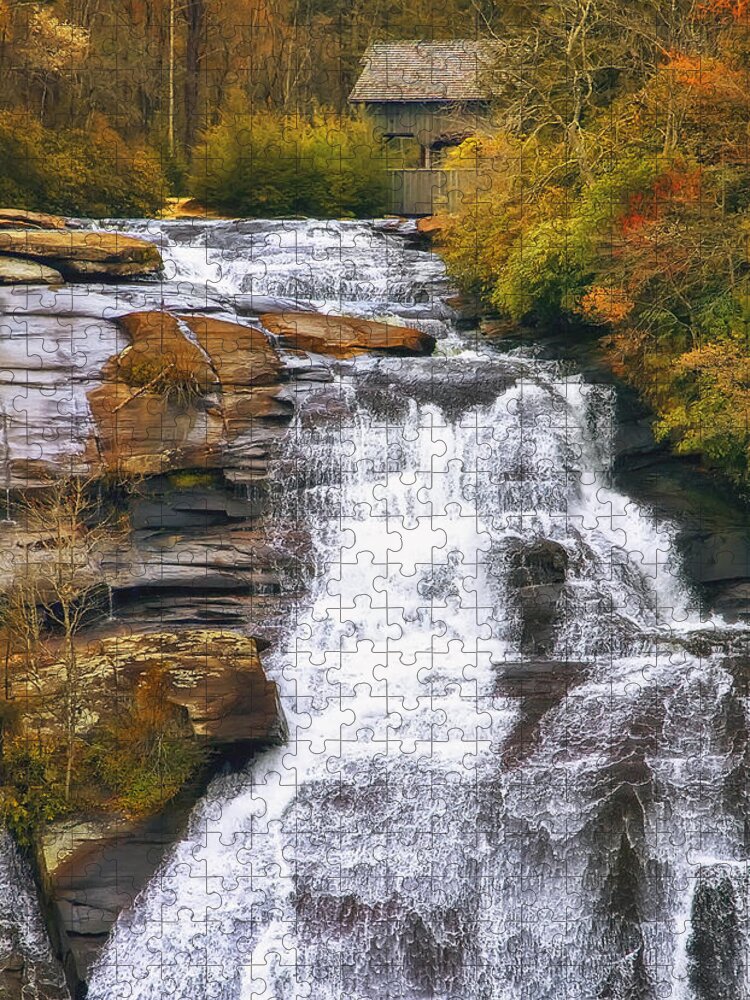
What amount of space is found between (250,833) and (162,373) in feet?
22.9

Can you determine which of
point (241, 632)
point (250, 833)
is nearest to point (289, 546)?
point (241, 632)

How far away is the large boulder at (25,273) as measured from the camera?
2036 cm

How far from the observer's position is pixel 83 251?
21797 mm

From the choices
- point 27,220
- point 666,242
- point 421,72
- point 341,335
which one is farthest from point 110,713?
point 421,72

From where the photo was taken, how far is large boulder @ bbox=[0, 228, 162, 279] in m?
21.4

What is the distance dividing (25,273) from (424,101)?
1286 cm

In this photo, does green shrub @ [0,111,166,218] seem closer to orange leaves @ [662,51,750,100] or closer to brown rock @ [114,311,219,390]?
brown rock @ [114,311,219,390]

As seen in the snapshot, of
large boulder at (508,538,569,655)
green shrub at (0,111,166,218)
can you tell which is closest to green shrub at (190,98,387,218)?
green shrub at (0,111,166,218)

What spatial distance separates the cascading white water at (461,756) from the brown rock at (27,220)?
7.16 meters

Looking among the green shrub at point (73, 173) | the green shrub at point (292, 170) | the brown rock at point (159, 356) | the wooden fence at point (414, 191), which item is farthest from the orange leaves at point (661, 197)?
the green shrub at point (73, 173)

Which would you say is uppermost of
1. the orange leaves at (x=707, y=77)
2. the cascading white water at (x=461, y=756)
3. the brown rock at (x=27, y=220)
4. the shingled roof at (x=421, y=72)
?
A: the orange leaves at (x=707, y=77)

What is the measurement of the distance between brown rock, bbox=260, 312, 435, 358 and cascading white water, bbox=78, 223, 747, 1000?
1.42 m

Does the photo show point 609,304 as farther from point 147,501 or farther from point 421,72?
point 421,72

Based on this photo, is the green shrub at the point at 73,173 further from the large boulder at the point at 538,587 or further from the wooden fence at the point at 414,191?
the large boulder at the point at 538,587
